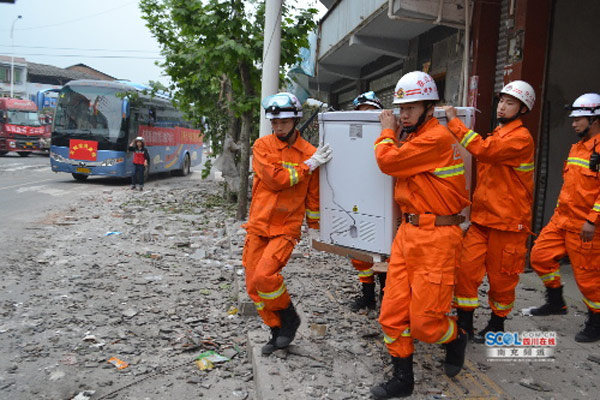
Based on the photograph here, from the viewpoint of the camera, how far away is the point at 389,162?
10.2 feet

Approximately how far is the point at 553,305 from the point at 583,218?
3.12ft

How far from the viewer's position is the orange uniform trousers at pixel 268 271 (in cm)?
359

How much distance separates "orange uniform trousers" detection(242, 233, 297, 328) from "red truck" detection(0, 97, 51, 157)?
26.0 meters

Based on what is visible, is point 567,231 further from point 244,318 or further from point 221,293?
point 221,293

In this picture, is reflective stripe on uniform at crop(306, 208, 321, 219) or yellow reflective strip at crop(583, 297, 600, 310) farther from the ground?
reflective stripe on uniform at crop(306, 208, 321, 219)

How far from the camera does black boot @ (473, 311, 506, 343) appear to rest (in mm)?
4098

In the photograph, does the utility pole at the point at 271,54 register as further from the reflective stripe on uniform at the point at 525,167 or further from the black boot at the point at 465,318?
the black boot at the point at 465,318

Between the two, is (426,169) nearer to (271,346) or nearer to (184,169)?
(271,346)

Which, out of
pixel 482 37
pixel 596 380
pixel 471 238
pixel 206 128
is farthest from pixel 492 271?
pixel 206 128

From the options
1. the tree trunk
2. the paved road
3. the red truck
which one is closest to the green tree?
the tree trunk

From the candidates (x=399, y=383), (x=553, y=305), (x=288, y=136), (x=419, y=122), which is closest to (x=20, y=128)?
(x=288, y=136)

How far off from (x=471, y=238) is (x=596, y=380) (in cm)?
125

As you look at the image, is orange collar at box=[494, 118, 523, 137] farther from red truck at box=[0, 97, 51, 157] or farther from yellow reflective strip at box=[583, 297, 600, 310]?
red truck at box=[0, 97, 51, 157]

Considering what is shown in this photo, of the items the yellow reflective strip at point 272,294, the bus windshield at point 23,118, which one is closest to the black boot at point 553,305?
the yellow reflective strip at point 272,294
